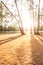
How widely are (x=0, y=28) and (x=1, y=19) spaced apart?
12.6 ft

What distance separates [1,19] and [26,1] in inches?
713

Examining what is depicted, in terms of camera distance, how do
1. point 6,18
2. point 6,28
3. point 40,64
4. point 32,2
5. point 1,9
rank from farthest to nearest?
point 6,28 < point 6,18 < point 1,9 < point 32,2 < point 40,64

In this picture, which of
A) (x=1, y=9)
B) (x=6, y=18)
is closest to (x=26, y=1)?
(x=1, y=9)

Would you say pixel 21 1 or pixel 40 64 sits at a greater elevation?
pixel 21 1

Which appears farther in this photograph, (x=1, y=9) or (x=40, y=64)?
(x=1, y=9)

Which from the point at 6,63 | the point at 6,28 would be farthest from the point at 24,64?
the point at 6,28

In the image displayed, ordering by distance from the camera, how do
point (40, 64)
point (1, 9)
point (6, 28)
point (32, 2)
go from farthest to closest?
point (6, 28), point (1, 9), point (32, 2), point (40, 64)

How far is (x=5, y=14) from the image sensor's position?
45.6 m

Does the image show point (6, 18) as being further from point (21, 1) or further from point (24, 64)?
point (24, 64)

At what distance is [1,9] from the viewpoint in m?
43.6

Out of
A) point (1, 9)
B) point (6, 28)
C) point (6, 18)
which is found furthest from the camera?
point (6, 28)

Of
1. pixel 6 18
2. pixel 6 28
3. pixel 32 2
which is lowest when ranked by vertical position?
pixel 6 28

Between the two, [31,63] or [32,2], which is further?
[32,2]

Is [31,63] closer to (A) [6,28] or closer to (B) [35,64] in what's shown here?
(B) [35,64]
